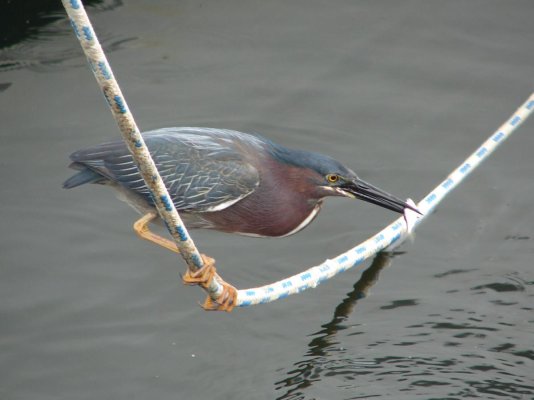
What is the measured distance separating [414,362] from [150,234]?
167 cm

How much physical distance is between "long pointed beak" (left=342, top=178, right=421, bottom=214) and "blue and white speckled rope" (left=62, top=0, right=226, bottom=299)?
4.73 feet

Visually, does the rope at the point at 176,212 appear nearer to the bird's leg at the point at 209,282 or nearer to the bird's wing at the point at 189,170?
the bird's leg at the point at 209,282

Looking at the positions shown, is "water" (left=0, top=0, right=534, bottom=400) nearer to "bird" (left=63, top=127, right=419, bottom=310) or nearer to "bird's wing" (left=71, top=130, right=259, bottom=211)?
"bird" (left=63, top=127, right=419, bottom=310)

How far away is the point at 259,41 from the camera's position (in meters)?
8.02

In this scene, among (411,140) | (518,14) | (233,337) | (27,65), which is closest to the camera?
(233,337)

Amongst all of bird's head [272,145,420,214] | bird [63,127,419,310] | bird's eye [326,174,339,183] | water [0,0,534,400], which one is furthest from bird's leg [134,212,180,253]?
bird's eye [326,174,339,183]

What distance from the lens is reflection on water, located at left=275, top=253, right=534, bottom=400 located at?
4816 mm

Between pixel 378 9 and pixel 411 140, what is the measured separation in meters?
1.87

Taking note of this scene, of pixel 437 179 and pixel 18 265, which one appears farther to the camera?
pixel 437 179

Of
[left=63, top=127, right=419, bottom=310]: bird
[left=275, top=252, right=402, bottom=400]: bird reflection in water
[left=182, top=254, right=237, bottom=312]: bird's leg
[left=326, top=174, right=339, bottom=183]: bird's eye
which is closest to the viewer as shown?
[left=182, top=254, right=237, bottom=312]: bird's leg

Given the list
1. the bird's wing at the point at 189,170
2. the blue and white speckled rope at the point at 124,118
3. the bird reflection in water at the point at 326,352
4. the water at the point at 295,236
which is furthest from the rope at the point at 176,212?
the bird's wing at the point at 189,170

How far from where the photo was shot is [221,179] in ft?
17.8

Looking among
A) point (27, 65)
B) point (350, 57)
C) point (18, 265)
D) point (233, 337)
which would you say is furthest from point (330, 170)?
point (27, 65)

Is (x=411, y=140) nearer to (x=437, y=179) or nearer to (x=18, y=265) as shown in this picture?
(x=437, y=179)
